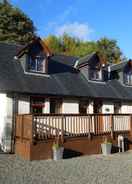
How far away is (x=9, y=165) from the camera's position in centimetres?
1148

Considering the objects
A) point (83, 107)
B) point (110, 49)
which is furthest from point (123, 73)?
point (110, 49)

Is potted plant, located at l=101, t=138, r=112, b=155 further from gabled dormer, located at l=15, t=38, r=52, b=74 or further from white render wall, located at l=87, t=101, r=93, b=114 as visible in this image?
gabled dormer, located at l=15, t=38, r=52, b=74

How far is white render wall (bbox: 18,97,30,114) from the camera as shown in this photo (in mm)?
15614

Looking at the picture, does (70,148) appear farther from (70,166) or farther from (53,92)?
(53,92)

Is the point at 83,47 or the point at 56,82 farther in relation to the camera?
the point at 83,47

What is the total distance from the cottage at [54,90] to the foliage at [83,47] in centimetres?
2034

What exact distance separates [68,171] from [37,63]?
9357 mm

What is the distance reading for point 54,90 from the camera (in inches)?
Answer: 669

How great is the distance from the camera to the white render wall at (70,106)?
17.5m

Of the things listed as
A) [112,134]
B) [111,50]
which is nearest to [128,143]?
[112,134]

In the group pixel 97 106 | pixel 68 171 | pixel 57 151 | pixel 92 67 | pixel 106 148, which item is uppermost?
pixel 92 67

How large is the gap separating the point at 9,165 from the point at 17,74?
6815 millimetres

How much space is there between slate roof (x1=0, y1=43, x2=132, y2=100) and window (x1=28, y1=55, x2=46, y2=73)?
0.56 metres

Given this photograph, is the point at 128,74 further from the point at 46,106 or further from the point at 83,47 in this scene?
the point at 83,47
